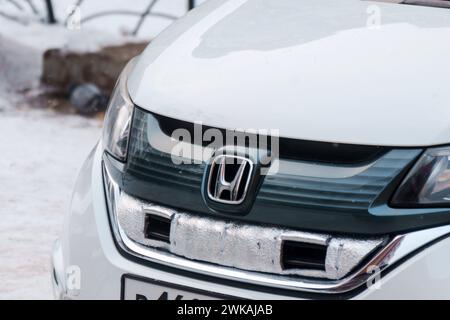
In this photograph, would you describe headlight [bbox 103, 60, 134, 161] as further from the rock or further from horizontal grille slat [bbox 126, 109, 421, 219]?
the rock

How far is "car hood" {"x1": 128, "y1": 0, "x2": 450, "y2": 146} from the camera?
7.44 ft

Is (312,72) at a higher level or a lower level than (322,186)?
higher

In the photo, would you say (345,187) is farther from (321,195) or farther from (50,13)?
(50,13)

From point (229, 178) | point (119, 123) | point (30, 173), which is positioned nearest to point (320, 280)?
point (229, 178)

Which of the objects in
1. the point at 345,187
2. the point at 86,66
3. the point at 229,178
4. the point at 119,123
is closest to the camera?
the point at 345,187

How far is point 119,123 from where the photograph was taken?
269cm

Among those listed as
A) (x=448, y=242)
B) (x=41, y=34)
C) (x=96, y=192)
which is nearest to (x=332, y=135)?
(x=448, y=242)

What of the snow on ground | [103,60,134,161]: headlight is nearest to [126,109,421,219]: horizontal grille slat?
[103,60,134,161]: headlight

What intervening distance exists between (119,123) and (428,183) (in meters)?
0.85

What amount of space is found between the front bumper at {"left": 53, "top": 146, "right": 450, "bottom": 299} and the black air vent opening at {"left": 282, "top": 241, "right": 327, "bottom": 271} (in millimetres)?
62

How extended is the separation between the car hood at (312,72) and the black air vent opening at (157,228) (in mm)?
256

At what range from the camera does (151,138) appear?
252 centimetres

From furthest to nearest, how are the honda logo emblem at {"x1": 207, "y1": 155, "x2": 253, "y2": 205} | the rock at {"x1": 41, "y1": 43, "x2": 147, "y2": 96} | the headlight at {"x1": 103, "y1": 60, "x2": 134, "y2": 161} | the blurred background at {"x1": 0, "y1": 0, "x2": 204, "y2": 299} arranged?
the rock at {"x1": 41, "y1": 43, "x2": 147, "y2": 96}
the blurred background at {"x1": 0, "y1": 0, "x2": 204, "y2": 299}
the headlight at {"x1": 103, "y1": 60, "x2": 134, "y2": 161}
the honda logo emblem at {"x1": 207, "y1": 155, "x2": 253, "y2": 205}

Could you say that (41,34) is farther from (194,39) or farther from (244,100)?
(244,100)
